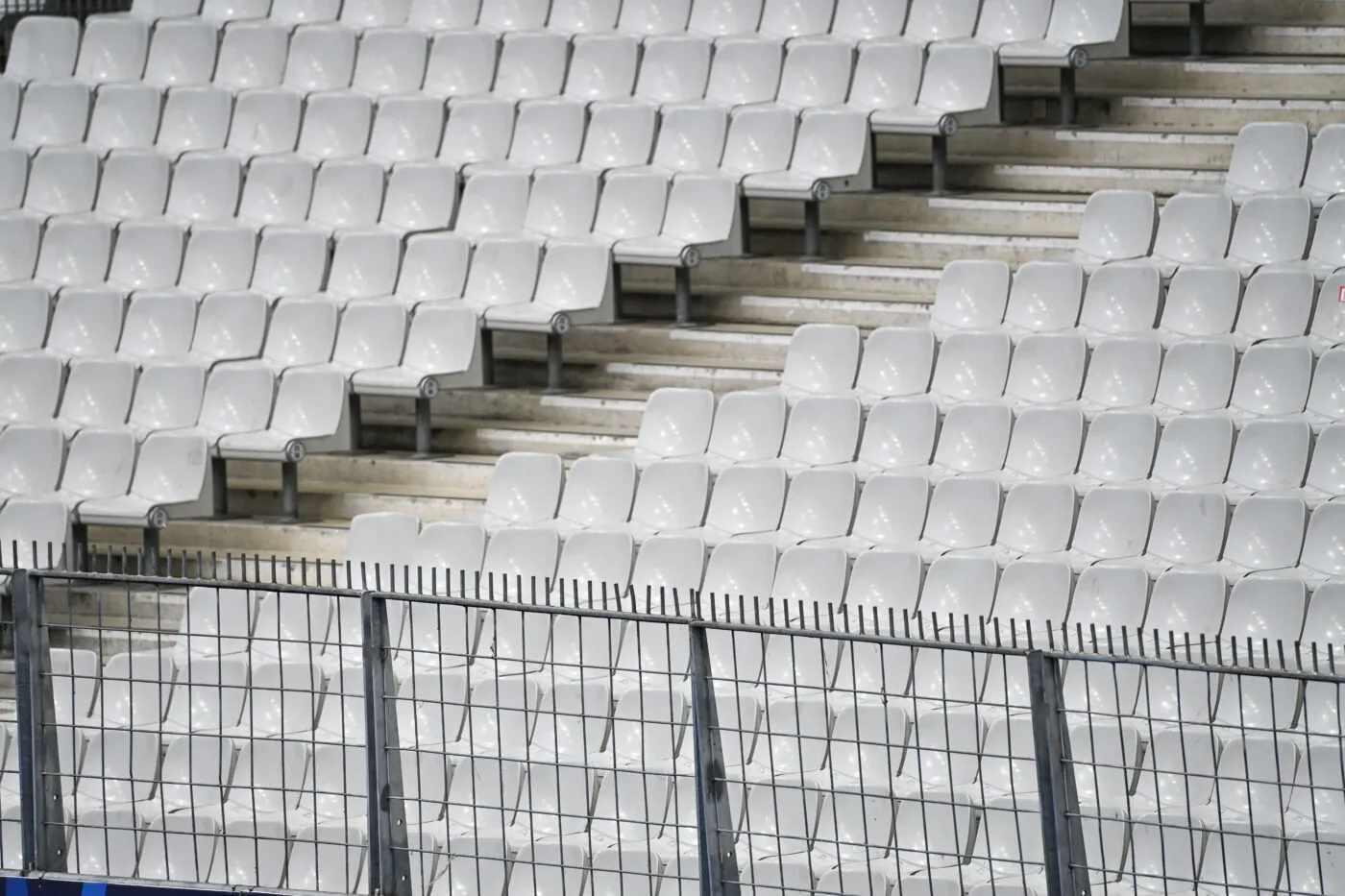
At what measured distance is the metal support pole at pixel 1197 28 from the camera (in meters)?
8.13

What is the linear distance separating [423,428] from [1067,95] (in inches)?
108

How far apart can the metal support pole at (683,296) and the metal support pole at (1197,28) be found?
2148 mm

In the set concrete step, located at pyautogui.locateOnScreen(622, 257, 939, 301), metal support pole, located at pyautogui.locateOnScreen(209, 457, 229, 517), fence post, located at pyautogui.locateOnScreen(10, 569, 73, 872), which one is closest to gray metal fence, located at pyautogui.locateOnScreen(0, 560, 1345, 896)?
fence post, located at pyautogui.locateOnScreen(10, 569, 73, 872)

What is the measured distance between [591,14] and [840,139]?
5.05ft

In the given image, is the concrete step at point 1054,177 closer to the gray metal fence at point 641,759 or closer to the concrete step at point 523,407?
the concrete step at point 523,407

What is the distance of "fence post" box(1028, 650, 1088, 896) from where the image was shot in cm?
351

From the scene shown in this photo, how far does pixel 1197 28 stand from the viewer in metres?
8.19

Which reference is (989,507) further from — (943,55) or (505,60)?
(505,60)

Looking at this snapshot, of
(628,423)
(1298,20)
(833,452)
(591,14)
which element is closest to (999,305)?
(833,452)

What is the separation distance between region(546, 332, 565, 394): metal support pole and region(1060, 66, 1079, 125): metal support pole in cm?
210

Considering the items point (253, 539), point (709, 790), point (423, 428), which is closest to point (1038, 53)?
point (423, 428)

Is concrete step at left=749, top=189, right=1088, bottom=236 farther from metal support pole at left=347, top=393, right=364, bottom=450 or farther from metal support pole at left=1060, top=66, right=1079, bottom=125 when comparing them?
metal support pole at left=347, top=393, right=364, bottom=450

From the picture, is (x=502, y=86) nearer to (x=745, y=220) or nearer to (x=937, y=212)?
(x=745, y=220)

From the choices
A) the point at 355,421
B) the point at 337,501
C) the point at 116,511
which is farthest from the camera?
the point at 355,421
